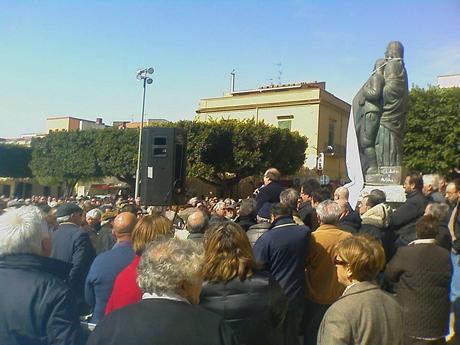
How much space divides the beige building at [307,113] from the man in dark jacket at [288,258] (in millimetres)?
35055

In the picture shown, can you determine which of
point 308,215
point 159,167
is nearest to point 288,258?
point 308,215

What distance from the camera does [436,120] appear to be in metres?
27.3

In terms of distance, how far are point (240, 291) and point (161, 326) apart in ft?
3.87

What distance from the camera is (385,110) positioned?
916cm

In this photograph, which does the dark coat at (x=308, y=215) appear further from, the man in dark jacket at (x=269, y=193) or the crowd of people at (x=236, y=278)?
the man in dark jacket at (x=269, y=193)

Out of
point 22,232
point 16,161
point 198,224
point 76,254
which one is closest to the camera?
point 22,232

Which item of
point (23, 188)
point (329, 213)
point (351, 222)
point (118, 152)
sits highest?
point (118, 152)

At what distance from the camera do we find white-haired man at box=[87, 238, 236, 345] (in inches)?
77.7

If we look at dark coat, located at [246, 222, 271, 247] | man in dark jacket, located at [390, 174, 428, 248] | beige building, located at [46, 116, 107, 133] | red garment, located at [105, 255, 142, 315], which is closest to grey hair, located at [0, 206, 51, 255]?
red garment, located at [105, 255, 142, 315]

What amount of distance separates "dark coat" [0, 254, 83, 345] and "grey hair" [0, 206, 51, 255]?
21 centimetres

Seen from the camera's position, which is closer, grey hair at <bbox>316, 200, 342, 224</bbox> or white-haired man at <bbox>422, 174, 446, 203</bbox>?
grey hair at <bbox>316, 200, 342, 224</bbox>

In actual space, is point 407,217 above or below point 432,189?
below

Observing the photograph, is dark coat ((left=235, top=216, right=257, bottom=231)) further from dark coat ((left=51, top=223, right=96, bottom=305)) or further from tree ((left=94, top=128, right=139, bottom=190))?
tree ((left=94, top=128, right=139, bottom=190))

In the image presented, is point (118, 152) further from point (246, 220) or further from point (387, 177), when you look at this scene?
point (246, 220)
